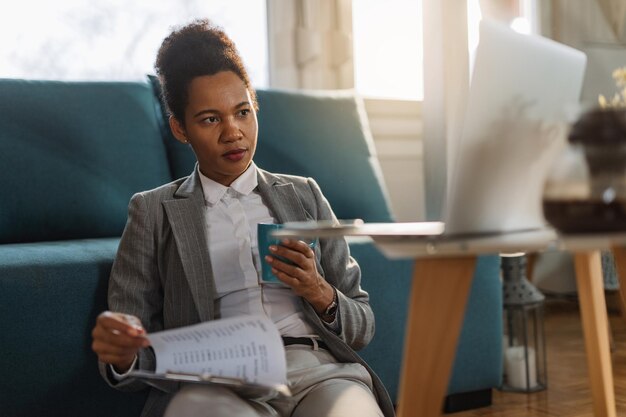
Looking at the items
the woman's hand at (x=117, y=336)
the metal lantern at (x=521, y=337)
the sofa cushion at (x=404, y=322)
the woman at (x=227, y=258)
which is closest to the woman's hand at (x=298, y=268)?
the woman at (x=227, y=258)

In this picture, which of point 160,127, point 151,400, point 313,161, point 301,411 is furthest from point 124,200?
point 301,411

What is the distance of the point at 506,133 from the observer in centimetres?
97

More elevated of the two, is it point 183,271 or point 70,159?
point 70,159

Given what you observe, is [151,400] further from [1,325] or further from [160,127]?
[160,127]

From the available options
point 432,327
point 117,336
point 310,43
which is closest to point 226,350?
point 117,336

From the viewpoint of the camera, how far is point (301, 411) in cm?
129

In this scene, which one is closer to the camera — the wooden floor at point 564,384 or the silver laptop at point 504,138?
the silver laptop at point 504,138

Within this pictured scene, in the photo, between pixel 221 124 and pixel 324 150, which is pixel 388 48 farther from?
pixel 221 124

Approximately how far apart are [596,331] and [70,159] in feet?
4.23

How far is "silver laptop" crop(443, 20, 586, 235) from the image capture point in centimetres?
93

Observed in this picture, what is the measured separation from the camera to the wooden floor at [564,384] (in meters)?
2.20

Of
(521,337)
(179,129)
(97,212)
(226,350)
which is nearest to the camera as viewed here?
(226,350)

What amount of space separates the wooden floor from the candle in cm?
5

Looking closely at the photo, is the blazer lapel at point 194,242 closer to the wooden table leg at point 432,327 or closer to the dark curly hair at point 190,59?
the dark curly hair at point 190,59
